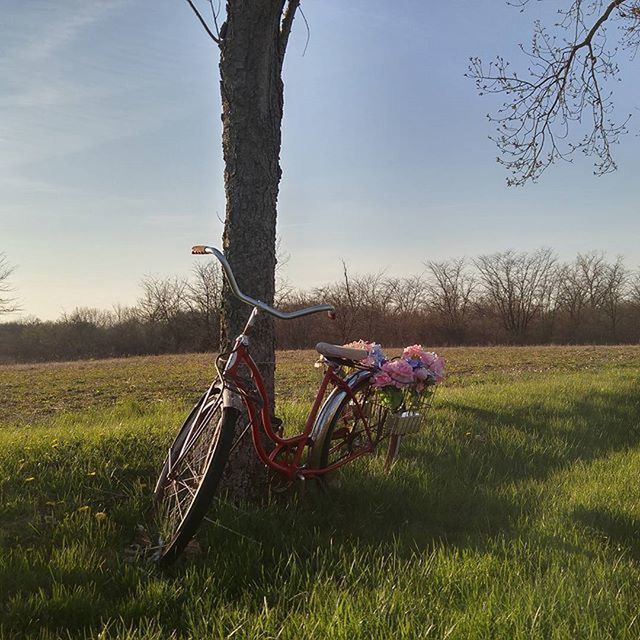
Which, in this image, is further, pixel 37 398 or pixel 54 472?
pixel 37 398

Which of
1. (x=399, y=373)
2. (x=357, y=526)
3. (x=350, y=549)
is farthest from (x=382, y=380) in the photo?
(x=350, y=549)

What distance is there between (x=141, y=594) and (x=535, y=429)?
219 inches

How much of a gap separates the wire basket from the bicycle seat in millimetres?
456

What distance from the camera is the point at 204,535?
358 centimetres

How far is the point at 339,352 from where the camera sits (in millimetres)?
4219

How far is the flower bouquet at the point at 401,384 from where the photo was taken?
449 cm

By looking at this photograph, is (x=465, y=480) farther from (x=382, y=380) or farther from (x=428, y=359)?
(x=382, y=380)

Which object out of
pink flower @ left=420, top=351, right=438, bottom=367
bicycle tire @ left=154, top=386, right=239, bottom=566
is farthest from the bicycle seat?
bicycle tire @ left=154, top=386, right=239, bottom=566

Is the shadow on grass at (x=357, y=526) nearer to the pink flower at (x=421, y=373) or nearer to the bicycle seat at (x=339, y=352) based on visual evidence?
the pink flower at (x=421, y=373)

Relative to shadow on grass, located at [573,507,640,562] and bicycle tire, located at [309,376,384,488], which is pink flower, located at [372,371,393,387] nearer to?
bicycle tire, located at [309,376,384,488]

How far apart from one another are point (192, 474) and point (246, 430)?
1.57 feet

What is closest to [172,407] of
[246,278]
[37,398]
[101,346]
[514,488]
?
[246,278]

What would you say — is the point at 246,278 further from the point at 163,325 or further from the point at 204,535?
the point at 163,325

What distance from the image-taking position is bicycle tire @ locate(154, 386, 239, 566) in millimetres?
3129
